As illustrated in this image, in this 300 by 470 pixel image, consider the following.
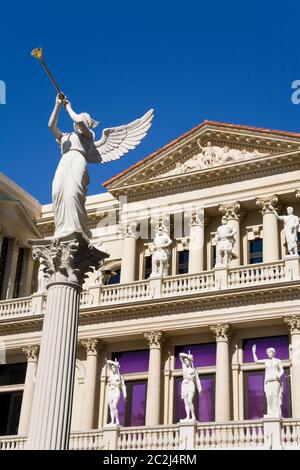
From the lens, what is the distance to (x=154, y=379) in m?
25.1

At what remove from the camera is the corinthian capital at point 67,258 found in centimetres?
1145

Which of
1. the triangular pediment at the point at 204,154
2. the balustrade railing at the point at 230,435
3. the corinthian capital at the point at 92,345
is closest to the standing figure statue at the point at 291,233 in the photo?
the triangular pediment at the point at 204,154

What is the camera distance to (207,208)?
99.0ft

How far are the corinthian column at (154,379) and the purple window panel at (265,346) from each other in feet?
10.3

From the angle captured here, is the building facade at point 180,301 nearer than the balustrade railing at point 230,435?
No

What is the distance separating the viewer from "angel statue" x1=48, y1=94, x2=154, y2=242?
11.7 m

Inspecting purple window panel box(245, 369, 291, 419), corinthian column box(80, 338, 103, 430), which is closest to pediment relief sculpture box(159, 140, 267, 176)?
corinthian column box(80, 338, 103, 430)

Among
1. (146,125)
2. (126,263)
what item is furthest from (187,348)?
(146,125)

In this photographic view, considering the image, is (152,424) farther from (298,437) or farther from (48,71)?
(48,71)

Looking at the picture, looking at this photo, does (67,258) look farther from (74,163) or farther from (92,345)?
(92,345)

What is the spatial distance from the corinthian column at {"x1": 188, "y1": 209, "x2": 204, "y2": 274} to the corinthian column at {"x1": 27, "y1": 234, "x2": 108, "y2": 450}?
16.9m

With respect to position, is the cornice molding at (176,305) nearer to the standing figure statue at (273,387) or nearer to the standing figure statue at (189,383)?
the standing figure statue at (189,383)

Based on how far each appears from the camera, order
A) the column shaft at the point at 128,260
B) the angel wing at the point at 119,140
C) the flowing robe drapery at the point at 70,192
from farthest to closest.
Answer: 1. the column shaft at the point at 128,260
2. the angel wing at the point at 119,140
3. the flowing robe drapery at the point at 70,192

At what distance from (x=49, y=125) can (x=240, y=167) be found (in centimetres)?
1830
